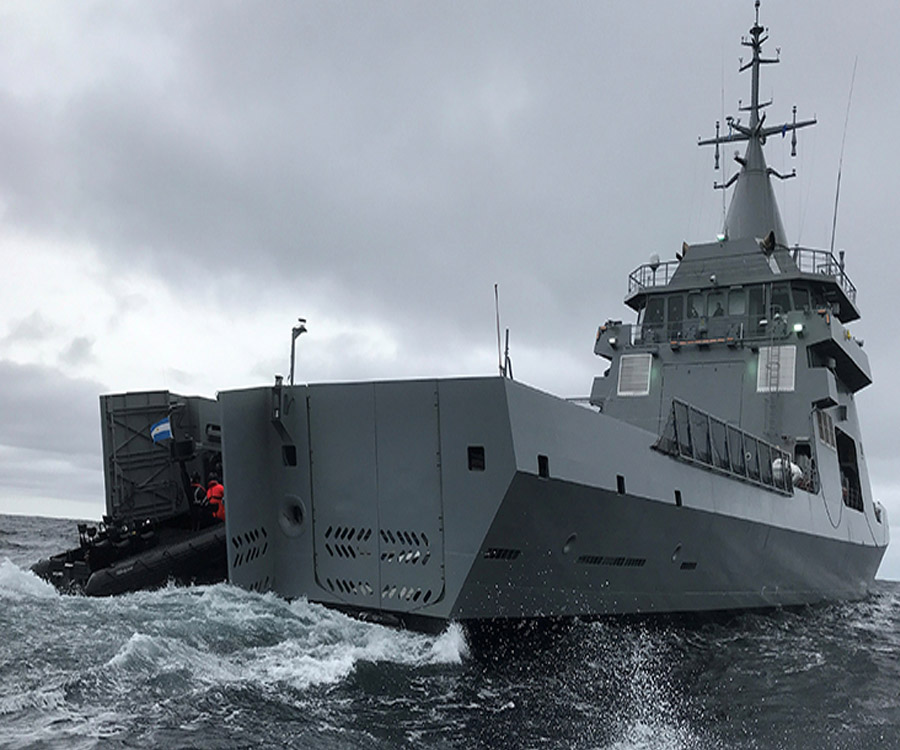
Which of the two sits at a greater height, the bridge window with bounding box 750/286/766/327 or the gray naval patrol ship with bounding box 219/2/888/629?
the bridge window with bounding box 750/286/766/327

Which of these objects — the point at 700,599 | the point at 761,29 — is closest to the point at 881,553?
the point at 700,599

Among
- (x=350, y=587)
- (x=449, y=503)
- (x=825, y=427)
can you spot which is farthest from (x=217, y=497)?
(x=825, y=427)

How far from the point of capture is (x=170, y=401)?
45.5 ft

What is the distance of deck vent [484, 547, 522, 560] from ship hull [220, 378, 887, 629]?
15 mm

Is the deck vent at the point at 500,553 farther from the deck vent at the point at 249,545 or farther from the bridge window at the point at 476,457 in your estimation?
the deck vent at the point at 249,545

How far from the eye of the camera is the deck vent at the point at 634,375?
57.1 ft

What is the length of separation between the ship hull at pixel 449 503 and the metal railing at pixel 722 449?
0.55 meters

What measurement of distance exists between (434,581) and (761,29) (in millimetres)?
19240

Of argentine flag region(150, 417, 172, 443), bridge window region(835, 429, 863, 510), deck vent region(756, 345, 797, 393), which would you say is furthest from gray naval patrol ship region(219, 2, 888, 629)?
bridge window region(835, 429, 863, 510)

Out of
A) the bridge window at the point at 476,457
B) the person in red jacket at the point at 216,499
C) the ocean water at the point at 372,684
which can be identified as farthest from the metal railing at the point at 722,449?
the person in red jacket at the point at 216,499

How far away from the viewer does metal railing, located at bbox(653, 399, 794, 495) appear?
12.0 m

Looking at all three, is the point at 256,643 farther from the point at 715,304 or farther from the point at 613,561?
the point at 715,304

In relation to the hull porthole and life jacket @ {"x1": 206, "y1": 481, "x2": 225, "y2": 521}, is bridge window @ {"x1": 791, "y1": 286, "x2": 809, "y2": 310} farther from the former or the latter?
life jacket @ {"x1": 206, "y1": 481, "x2": 225, "y2": 521}

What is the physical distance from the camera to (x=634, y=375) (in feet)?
57.7
